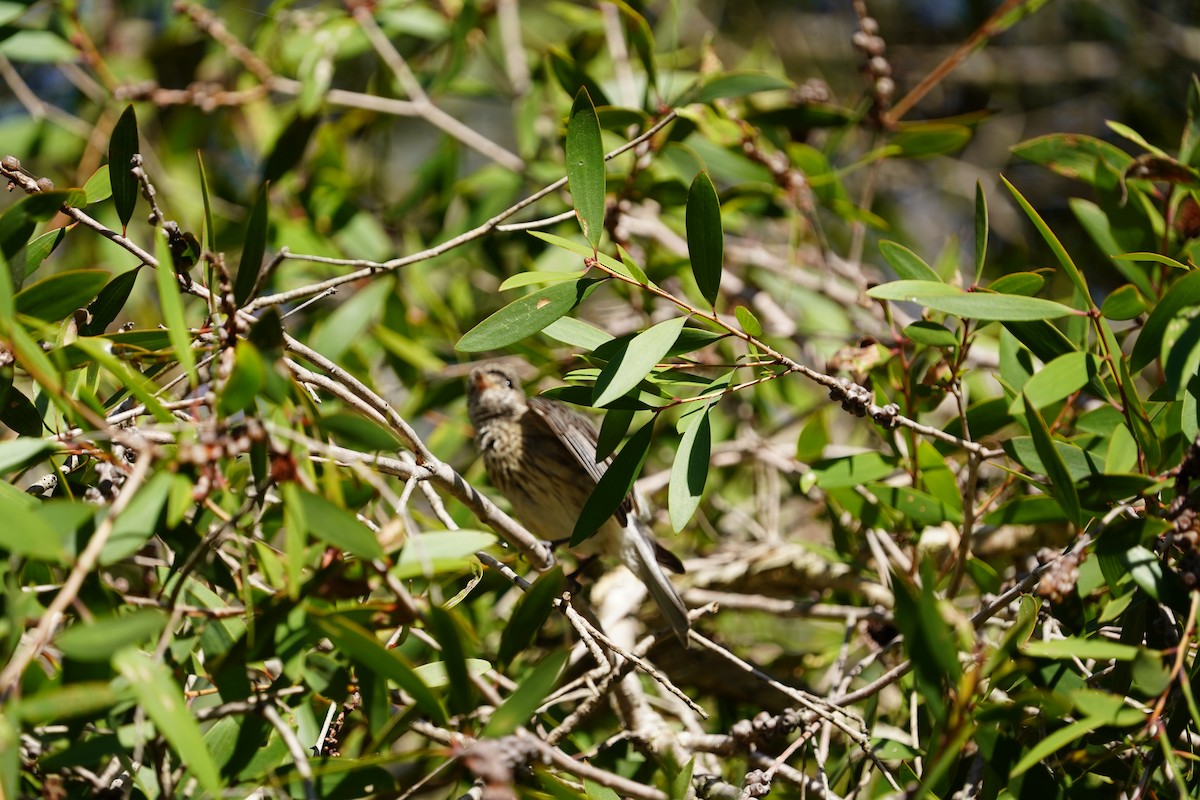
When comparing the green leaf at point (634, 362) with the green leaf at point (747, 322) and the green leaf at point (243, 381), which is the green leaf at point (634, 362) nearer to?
the green leaf at point (747, 322)

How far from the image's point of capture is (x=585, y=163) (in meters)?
1.92

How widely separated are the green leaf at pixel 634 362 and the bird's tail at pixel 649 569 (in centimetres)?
110

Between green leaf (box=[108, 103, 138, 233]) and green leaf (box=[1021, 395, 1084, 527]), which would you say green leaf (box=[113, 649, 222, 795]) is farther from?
green leaf (box=[1021, 395, 1084, 527])

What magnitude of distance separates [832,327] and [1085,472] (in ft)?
6.77

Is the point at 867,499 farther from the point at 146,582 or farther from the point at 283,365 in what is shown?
Answer: the point at 146,582

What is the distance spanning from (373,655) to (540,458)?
211 cm

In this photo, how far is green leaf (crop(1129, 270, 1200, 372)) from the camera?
1.78m

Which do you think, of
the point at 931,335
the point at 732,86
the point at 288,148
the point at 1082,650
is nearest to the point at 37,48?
the point at 288,148

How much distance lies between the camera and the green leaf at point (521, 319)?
1872 millimetres

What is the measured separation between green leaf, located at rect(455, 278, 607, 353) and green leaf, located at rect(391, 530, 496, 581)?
1.56 feet

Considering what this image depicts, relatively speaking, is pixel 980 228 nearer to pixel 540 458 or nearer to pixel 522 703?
pixel 522 703

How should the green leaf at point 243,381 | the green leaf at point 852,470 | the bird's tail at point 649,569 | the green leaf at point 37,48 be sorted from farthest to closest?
the green leaf at point 37,48
the bird's tail at point 649,569
the green leaf at point 852,470
the green leaf at point 243,381

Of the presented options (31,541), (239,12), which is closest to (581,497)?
(31,541)

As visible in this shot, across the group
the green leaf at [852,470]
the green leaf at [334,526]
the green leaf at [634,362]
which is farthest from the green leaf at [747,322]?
the green leaf at [334,526]
